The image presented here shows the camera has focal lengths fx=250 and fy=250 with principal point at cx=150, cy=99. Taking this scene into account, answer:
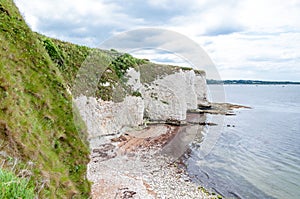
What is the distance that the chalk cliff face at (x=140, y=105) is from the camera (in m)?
23.8

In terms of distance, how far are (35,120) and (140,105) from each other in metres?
26.1

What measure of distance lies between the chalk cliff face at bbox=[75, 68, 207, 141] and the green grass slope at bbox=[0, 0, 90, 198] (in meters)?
11.4

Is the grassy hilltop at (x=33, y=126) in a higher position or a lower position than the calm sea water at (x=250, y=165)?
higher

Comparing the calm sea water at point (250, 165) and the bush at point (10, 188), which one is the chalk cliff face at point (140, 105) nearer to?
Result: the calm sea water at point (250, 165)

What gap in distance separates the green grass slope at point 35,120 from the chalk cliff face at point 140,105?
1137 cm

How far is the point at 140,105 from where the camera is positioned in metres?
34.3

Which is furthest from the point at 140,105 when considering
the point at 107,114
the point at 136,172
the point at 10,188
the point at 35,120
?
the point at 10,188

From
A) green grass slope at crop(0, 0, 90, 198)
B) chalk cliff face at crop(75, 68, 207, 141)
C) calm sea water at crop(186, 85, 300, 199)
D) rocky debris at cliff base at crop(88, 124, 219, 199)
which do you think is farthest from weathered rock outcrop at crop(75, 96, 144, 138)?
green grass slope at crop(0, 0, 90, 198)

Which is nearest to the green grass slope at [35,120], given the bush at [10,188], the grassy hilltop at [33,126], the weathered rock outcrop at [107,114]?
the grassy hilltop at [33,126]

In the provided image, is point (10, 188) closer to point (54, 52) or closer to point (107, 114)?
point (54, 52)

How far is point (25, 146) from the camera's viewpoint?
6.67 meters

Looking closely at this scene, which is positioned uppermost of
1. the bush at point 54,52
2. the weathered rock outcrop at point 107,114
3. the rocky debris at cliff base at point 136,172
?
the bush at point 54,52

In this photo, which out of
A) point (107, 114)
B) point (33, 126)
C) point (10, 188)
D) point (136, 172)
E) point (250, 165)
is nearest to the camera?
point (10, 188)

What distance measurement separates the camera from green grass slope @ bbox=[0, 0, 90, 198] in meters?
6.39
